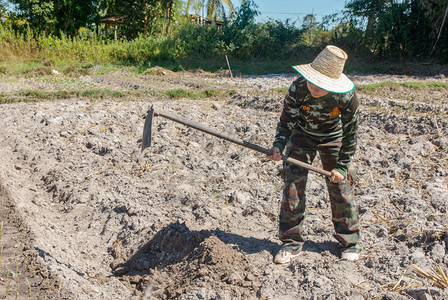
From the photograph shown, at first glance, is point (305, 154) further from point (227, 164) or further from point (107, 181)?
point (107, 181)

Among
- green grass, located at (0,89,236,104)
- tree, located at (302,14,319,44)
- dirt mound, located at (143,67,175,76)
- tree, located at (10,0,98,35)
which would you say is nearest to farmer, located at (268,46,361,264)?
green grass, located at (0,89,236,104)

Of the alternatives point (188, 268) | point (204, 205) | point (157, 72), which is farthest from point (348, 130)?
point (157, 72)

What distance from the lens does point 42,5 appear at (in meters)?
17.7

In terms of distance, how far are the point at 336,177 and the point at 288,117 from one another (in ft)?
1.78

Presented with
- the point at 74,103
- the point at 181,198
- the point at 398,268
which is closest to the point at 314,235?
the point at 398,268

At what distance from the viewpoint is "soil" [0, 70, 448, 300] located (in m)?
2.70

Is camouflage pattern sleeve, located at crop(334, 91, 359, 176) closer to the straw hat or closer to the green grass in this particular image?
the straw hat

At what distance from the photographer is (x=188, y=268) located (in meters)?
2.78

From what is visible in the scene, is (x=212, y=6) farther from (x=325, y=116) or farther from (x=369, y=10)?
(x=325, y=116)

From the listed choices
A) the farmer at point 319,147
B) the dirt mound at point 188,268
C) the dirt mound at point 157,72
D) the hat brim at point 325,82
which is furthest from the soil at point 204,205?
the dirt mound at point 157,72

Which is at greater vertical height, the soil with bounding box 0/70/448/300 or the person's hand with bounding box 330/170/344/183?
the person's hand with bounding box 330/170/344/183

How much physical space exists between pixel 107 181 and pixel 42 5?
16.5 m

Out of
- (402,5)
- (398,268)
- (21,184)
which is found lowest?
(21,184)

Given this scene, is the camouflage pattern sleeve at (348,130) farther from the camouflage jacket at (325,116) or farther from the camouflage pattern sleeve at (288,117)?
the camouflage pattern sleeve at (288,117)
